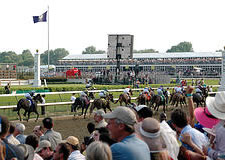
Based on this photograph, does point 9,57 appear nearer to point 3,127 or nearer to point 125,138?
point 3,127

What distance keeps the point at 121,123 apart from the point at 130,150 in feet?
0.94

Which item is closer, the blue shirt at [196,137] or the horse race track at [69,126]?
the blue shirt at [196,137]

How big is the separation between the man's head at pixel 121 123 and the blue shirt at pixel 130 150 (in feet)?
0.32

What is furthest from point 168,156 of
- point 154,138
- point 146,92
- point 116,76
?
point 116,76

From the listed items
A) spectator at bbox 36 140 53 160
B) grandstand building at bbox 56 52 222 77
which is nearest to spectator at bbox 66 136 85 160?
spectator at bbox 36 140 53 160

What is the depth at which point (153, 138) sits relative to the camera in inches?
118

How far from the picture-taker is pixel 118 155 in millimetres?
2641

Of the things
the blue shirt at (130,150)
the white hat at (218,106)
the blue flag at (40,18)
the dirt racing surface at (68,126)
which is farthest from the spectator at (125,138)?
the blue flag at (40,18)

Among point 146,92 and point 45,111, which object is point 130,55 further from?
point 45,111

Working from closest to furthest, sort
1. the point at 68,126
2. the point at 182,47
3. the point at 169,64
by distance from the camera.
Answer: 1. the point at 68,126
2. the point at 169,64
3. the point at 182,47

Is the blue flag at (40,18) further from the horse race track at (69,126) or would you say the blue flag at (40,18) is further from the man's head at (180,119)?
the man's head at (180,119)

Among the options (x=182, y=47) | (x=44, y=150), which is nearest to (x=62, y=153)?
(x=44, y=150)

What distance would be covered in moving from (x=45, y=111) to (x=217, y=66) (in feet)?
156

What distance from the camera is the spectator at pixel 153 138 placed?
2.97 m
